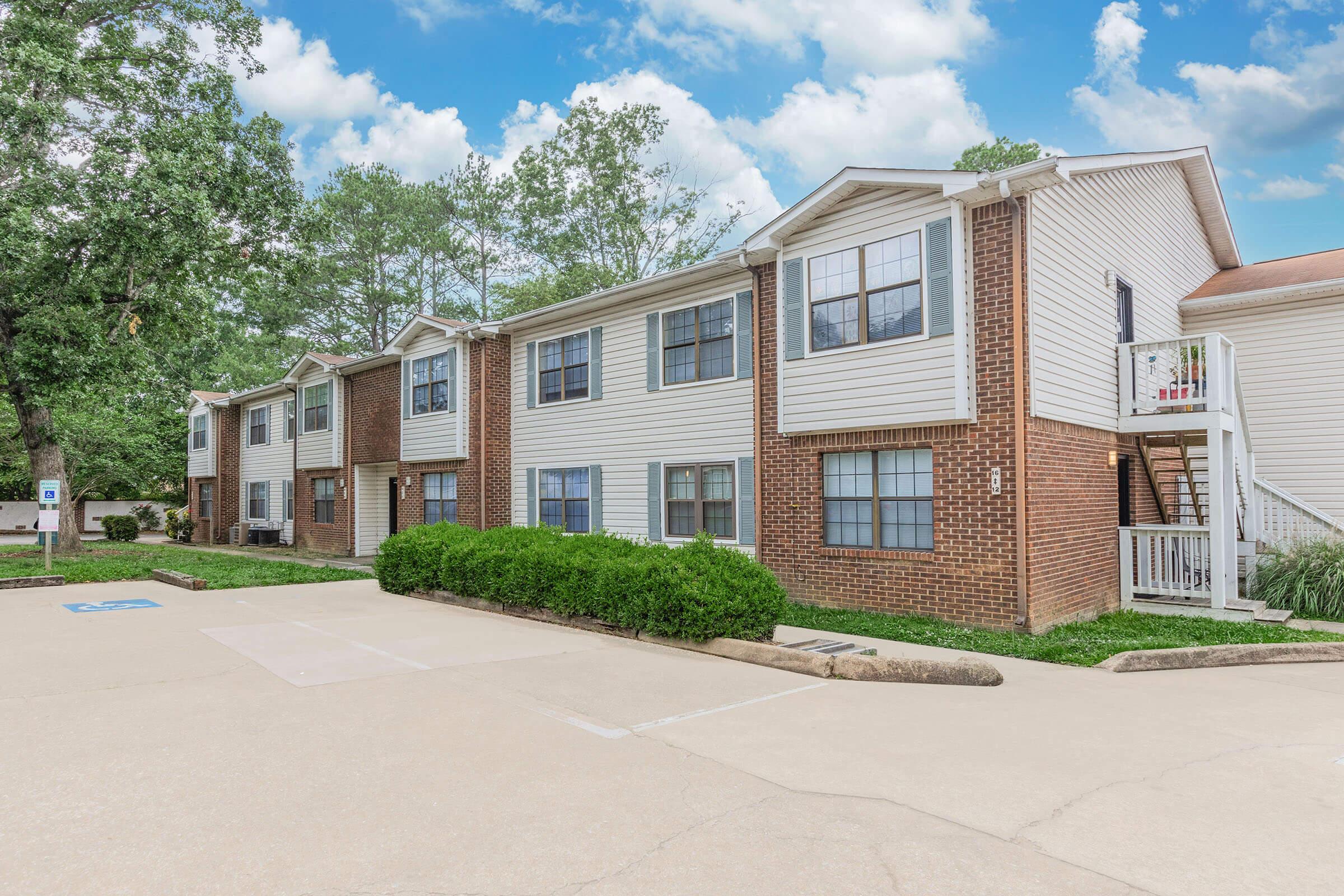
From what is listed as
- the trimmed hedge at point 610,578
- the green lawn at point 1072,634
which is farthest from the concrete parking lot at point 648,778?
the trimmed hedge at point 610,578

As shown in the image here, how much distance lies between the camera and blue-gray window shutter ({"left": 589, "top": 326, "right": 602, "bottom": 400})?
14.9 m

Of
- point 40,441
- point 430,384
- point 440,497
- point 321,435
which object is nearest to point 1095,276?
point 430,384

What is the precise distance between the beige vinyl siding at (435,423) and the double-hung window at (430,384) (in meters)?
0.13

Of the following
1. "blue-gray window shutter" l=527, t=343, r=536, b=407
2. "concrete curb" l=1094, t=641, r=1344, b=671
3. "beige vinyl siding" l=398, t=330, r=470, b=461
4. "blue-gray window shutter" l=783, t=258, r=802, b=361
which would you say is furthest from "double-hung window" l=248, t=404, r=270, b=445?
"concrete curb" l=1094, t=641, r=1344, b=671

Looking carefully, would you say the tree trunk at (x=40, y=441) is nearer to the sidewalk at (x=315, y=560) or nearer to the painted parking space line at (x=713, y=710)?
the sidewalk at (x=315, y=560)

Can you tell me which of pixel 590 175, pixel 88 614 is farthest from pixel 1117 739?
pixel 590 175

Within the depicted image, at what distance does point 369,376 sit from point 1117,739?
19360 millimetres

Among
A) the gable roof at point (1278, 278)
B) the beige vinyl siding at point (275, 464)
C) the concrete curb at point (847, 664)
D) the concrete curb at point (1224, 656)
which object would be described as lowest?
the concrete curb at point (1224, 656)

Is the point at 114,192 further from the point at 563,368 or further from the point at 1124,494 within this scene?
the point at 1124,494

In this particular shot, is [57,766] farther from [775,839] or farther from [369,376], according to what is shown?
[369,376]

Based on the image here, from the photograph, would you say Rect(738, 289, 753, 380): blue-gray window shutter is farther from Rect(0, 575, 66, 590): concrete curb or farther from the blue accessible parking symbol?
Rect(0, 575, 66, 590): concrete curb

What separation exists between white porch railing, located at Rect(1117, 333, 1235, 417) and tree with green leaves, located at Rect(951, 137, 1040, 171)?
1604 cm

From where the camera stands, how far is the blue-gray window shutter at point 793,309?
1101 centimetres

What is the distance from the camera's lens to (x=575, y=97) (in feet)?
105
